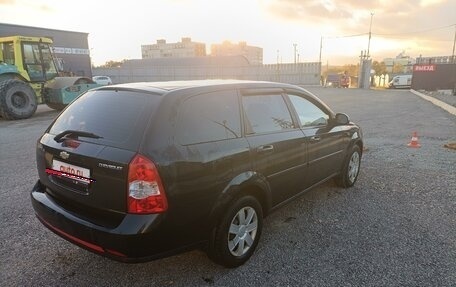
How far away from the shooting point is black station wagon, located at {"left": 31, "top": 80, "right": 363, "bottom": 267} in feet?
7.67

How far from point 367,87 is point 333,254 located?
40387mm

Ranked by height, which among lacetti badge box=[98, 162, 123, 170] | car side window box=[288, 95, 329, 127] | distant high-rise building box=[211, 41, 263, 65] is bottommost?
lacetti badge box=[98, 162, 123, 170]

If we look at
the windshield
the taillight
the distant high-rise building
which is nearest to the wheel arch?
the taillight

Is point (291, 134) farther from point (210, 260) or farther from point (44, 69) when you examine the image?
point (44, 69)

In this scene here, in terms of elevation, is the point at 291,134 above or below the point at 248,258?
above

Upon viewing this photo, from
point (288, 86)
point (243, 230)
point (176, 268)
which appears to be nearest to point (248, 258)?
point (243, 230)

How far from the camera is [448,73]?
3181cm

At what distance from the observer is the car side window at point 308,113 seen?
151 inches

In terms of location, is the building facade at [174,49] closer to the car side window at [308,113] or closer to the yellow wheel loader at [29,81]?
the yellow wheel loader at [29,81]

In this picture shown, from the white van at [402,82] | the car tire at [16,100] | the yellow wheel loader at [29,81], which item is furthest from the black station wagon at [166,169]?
the white van at [402,82]

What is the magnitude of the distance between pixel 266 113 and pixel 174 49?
105 metres

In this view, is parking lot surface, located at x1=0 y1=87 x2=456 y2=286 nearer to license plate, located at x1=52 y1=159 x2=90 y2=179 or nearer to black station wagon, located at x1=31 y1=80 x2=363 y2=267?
black station wagon, located at x1=31 y1=80 x2=363 y2=267

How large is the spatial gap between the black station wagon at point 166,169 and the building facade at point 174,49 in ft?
317

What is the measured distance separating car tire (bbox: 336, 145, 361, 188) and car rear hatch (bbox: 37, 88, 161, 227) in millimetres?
3203
